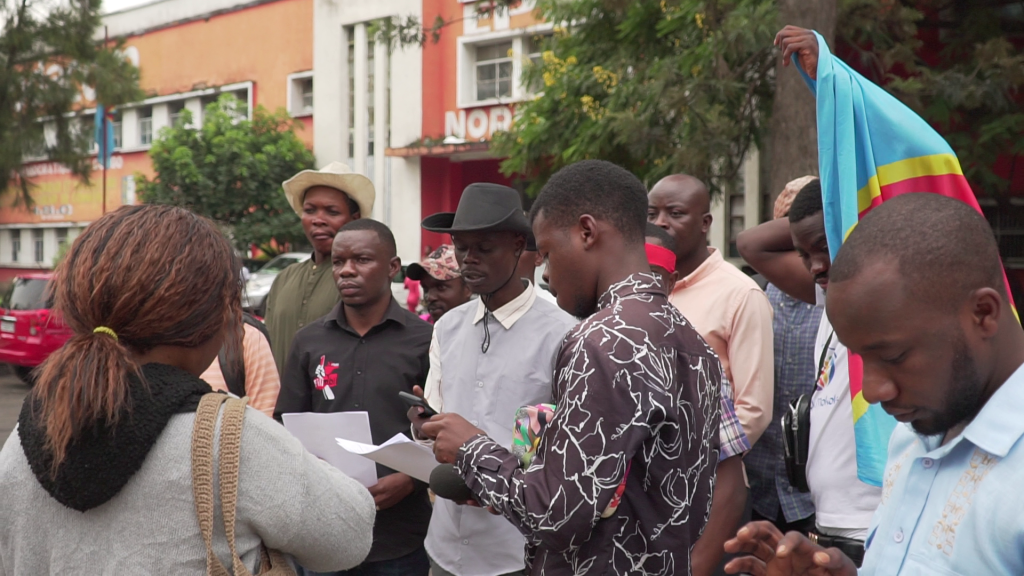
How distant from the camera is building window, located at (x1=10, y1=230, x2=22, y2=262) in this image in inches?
1462

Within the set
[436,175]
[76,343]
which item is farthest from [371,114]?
[76,343]

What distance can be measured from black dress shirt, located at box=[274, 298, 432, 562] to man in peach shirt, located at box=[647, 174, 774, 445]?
117cm

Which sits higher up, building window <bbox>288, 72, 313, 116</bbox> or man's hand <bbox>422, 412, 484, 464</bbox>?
building window <bbox>288, 72, 313, 116</bbox>

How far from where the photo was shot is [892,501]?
1871mm

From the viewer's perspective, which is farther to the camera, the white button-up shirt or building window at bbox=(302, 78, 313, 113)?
building window at bbox=(302, 78, 313, 113)

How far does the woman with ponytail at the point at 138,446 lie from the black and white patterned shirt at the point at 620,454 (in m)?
0.45

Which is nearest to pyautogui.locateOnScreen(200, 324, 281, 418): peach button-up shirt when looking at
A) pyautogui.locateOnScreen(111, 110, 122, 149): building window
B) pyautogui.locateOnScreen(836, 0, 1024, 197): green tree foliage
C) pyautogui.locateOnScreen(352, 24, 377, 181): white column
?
pyautogui.locateOnScreen(836, 0, 1024, 197): green tree foliage

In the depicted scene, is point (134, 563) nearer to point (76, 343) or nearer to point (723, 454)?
point (76, 343)

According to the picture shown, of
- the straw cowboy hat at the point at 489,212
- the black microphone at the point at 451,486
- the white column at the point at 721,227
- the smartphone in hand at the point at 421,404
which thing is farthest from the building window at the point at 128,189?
the black microphone at the point at 451,486

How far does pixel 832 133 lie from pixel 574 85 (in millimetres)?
9741

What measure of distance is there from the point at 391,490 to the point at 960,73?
360 inches

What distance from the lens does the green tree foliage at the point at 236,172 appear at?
25.6 m

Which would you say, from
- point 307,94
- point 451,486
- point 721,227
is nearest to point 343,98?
point 307,94

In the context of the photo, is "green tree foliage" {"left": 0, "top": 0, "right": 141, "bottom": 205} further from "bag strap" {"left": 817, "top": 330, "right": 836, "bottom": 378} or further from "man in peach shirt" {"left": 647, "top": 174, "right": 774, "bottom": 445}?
"bag strap" {"left": 817, "top": 330, "right": 836, "bottom": 378}
